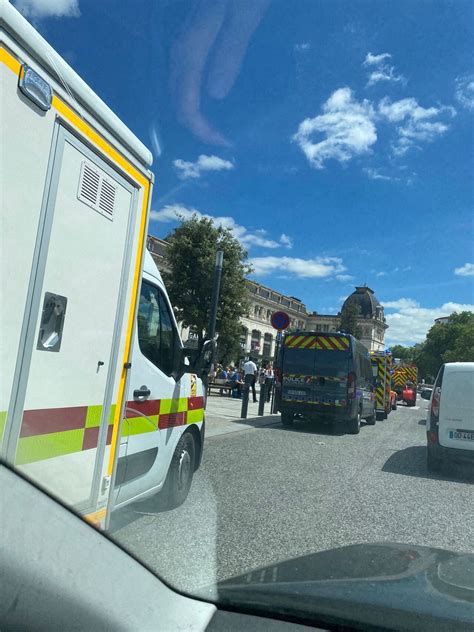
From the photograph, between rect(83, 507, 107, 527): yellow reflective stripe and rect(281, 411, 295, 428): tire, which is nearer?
rect(83, 507, 107, 527): yellow reflective stripe

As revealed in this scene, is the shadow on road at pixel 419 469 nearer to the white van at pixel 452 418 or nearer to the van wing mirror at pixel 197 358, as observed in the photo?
the white van at pixel 452 418

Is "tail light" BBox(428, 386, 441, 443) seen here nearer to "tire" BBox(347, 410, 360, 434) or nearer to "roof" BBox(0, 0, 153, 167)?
"tire" BBox(347, 410, 360, 434)

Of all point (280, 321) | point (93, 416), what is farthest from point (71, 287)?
point (280, 321)

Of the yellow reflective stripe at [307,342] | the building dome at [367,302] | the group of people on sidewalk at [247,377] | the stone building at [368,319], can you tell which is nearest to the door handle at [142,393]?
the yellow reflective stripe at [307,342]

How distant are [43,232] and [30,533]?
1327 millimetres

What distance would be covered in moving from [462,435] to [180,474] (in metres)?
4.73

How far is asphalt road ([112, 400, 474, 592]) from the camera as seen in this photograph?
3.58m

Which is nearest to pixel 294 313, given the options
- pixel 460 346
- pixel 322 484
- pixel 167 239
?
pixel 460 346

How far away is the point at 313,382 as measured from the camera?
474 inches

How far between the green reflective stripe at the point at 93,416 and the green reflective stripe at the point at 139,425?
407 millimetres

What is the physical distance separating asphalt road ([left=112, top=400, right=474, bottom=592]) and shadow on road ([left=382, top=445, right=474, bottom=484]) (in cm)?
2

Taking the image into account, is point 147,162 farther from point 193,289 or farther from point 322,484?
point 193,289

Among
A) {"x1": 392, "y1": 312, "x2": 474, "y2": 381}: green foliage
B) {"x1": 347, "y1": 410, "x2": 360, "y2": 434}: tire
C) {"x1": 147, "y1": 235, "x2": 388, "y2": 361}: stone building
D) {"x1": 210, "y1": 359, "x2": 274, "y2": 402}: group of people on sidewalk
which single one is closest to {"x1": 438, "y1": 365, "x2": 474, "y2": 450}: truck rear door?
{"x1": 347, "y1": 410, "x2": 360, "y2": 434}: tire

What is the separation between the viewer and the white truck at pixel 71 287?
2146 millimetres
